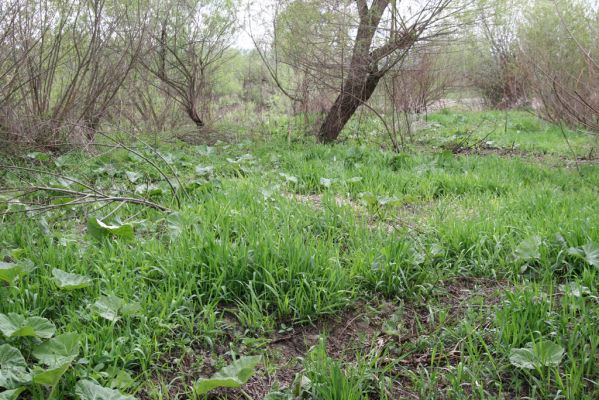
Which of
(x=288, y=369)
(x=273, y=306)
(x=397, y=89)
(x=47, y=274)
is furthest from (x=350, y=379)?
(x=397, y=89)

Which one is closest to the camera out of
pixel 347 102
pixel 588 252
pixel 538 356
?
pixel 538 356

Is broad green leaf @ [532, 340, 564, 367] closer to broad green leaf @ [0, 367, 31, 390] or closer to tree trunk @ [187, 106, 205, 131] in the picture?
broad green leaf @ [0, 367, 31, 390]

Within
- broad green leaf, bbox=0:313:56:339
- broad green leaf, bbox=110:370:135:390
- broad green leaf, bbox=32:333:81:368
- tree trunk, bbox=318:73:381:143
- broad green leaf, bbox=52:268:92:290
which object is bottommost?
broad green leaf, bbox=110:370:135:390

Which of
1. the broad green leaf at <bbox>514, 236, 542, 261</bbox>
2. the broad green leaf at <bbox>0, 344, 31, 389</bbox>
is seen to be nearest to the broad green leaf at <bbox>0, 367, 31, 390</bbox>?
the broad green leaf at <bbox>0, 344, 31, 389</bbox>

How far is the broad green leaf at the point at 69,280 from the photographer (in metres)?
2.08

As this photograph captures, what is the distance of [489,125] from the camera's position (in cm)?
1023

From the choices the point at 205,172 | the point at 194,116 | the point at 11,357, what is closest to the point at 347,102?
the point at 194,116

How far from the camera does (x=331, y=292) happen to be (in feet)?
7.31

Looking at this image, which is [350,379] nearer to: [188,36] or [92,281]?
[92,281]

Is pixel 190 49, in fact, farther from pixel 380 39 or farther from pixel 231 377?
pixel 231 377

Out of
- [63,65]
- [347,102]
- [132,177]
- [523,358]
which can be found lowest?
[523,358]

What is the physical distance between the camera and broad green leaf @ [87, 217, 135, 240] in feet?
8.79

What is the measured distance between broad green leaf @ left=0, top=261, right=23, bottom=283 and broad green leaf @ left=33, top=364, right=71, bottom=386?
68cm

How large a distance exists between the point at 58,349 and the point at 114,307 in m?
0.30
